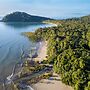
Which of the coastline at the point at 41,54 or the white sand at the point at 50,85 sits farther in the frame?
the coastline at the point at 41,54

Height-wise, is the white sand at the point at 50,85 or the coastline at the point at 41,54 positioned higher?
the coastline at the point at 41,54

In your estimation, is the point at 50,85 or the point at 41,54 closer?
the point at 50,85

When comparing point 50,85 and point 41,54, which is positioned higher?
point 41,54

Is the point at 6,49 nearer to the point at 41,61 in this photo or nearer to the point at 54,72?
the point at 41,61

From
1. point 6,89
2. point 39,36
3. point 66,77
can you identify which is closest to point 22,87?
point 6,89

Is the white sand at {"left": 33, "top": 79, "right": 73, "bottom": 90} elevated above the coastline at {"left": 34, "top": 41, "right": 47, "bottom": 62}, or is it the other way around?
the coastline at {"left": 34, "top": 41, "right": 47, "bottom": 62}

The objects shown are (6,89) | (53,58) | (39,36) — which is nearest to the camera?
(6,89)

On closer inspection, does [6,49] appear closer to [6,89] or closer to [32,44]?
[32,44]

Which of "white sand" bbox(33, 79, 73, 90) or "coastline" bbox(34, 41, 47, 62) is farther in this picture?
"coastline" bbox(34, 41, 47, 62)

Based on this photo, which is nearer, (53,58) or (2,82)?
(2,82)

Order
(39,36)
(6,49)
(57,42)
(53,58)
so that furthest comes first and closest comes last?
(39,36) → (6,49) → (57,42) → (53,58)

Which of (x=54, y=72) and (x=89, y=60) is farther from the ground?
(x=89, y=60)
